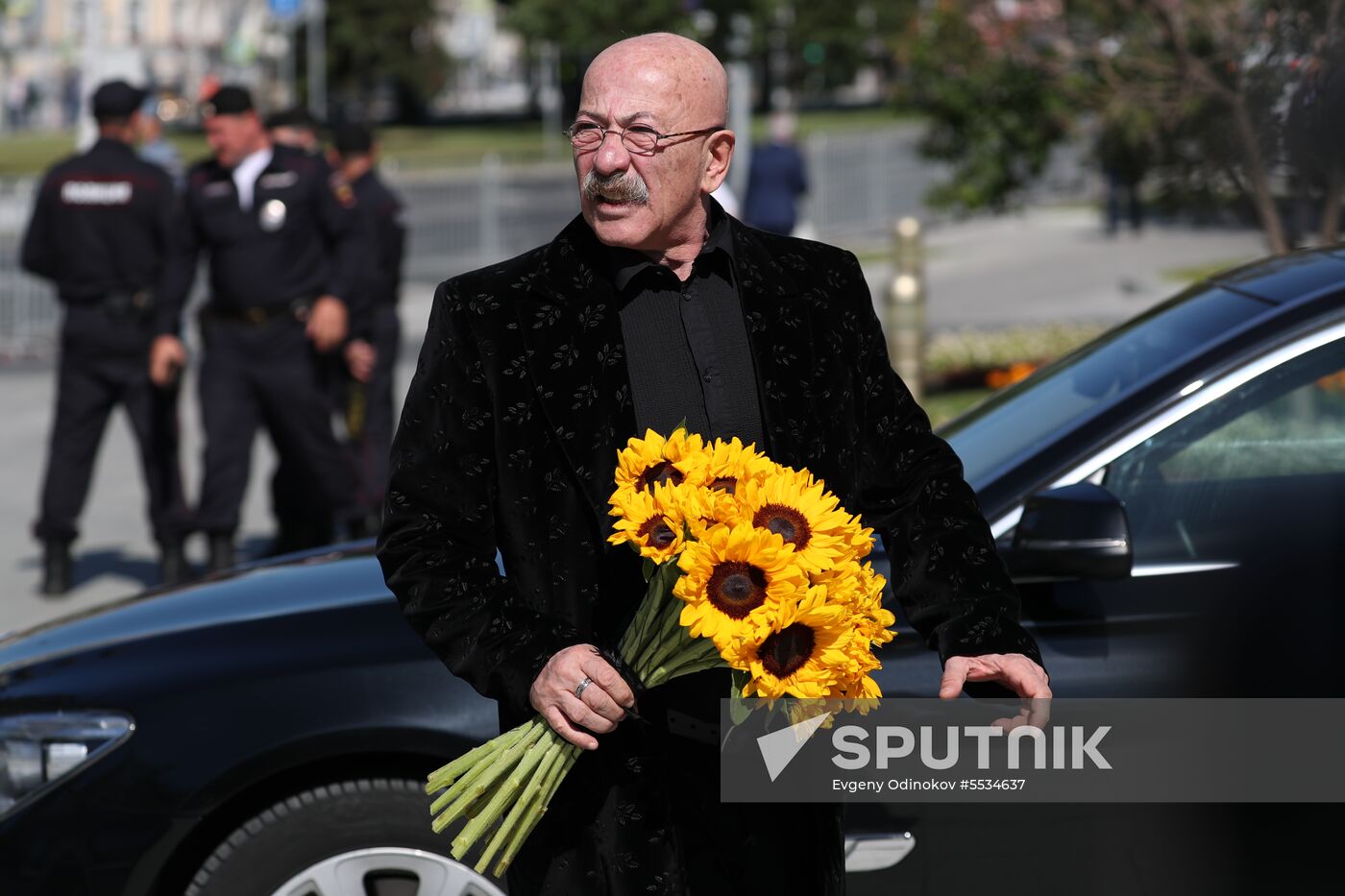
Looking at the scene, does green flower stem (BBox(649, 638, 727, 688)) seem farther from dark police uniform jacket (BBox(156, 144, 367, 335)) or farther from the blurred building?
the blurred building

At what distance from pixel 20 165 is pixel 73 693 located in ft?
134

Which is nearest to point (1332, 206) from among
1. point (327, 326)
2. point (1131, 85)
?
point (1131, 85)

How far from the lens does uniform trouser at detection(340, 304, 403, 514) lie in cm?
872

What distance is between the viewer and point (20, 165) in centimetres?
4147

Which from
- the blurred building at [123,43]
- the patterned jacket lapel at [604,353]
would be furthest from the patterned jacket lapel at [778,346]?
the blurred building at [123,43]

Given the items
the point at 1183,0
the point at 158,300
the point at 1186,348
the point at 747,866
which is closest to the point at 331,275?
the point at 158,300

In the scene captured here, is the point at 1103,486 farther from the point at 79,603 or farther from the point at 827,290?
the point at 79,603

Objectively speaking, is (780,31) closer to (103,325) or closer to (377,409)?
(377,409)

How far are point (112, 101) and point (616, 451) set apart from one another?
6.16 meters

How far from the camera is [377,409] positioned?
346 inches

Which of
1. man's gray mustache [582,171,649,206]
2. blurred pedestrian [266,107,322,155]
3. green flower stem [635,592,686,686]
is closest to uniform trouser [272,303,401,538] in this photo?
blurred pedestrian [266,107,322,155]

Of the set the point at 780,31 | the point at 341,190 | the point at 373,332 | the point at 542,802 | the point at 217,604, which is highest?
the point at 780,31

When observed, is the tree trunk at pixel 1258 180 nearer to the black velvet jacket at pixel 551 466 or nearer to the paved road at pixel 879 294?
the black velvet jacket at pixel 551 466

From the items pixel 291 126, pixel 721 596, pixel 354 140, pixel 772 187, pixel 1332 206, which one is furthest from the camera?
pixel 772 187
